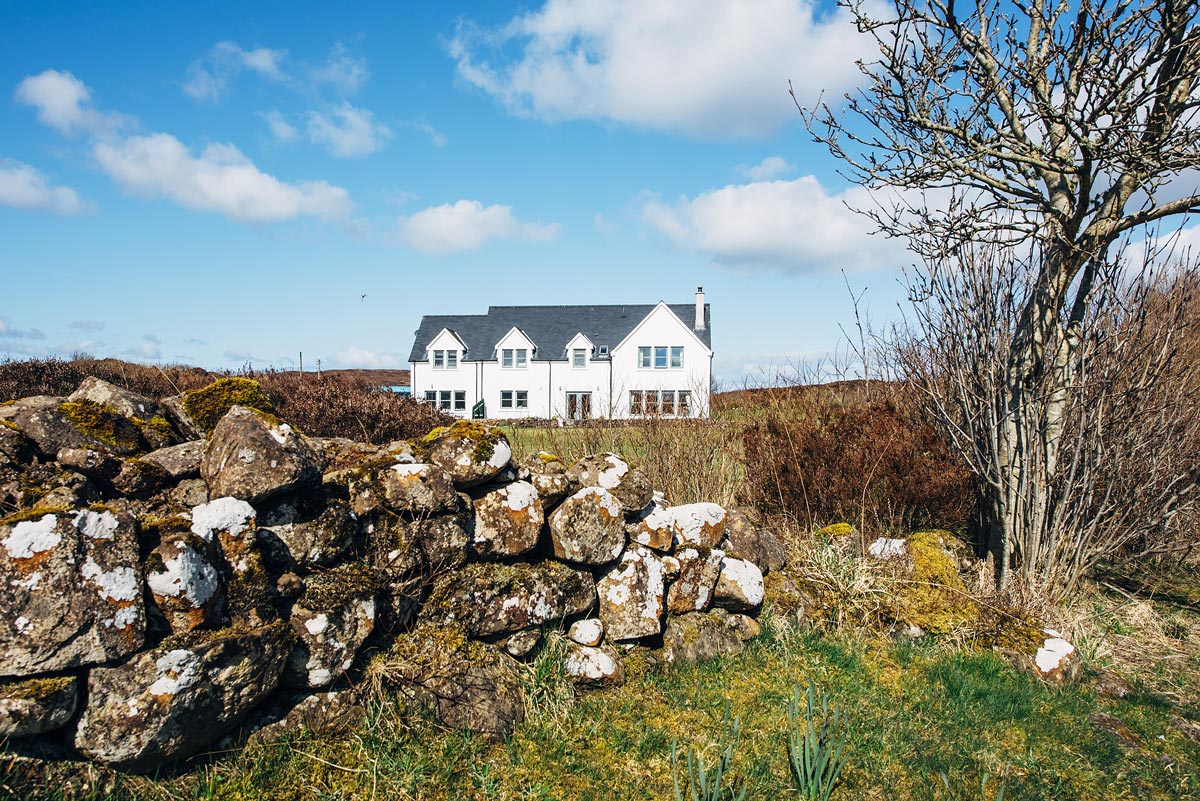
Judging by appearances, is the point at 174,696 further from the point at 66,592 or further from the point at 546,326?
the point at 546,326

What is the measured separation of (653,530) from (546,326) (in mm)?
35723

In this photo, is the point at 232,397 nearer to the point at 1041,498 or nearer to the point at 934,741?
the point at 934,741

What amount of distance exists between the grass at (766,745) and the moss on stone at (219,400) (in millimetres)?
2009

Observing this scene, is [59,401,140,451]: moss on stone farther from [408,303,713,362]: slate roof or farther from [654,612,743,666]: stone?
[408,303,713,362]: slate roof

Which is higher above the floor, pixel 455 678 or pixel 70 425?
pixel 70 425

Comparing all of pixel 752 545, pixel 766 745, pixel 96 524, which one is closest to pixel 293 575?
pixel 96 524

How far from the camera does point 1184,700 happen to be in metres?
4.93

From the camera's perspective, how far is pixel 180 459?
3.62 m

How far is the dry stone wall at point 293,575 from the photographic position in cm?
266

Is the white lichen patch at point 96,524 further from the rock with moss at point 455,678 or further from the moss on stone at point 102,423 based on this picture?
the rock with moss at point 455,678

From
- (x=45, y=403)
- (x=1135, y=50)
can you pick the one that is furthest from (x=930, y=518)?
(x=45, y=403)

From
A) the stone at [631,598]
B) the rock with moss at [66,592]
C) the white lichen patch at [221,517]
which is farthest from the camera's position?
the stone at [631,598]

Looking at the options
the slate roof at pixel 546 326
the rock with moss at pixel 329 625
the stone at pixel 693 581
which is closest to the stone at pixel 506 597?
the rock with moss at pixel 329 625

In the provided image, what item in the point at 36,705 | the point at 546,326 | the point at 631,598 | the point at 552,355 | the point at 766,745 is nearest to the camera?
the point at 36,705
